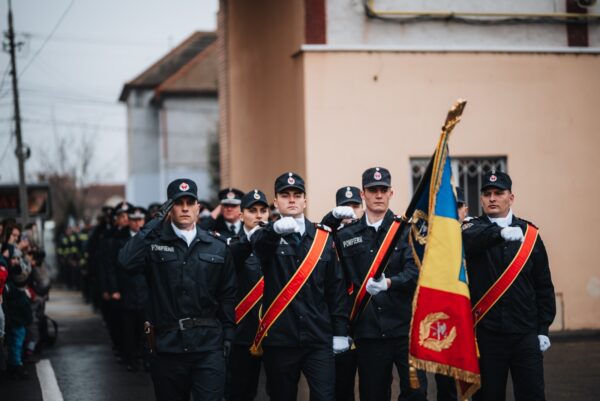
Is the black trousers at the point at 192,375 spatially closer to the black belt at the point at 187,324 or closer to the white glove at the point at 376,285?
the black belt at the point at 187,324

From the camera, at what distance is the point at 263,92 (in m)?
18.5

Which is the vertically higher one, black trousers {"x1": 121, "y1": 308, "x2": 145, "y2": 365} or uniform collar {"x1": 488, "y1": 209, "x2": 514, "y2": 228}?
uniform collar {"x1": 488, "y1": 209, "x2": 514, "y2": 228}

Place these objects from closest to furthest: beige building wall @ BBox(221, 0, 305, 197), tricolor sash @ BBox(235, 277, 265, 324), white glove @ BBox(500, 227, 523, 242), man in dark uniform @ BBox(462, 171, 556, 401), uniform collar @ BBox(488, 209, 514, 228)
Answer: white glove @ BBox(500, 227, 523, 242)
man in dark uniform @ BBox(462, 171, 556, 401)
uniform collar @ BBox(488, 209, 514, 228)
tricolor sash @ BBox(235, 277, 265, 324)
beige building wall @ BBox(221, 0, 305, 197)

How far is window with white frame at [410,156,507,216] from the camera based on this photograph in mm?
15305

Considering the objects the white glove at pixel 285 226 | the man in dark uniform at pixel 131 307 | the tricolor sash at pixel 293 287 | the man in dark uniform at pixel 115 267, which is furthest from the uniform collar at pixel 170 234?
the man in dark uniform at pixel 115 267

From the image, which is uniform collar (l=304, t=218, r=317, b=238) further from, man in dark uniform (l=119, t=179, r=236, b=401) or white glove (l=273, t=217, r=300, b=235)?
man in dark uniform (l=119, t=179, r=236, b=401)

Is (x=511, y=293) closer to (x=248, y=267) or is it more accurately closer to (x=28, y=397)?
(x=248, y=267)

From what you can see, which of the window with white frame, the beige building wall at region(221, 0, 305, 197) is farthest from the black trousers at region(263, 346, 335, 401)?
the window with white frame

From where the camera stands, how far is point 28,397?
423 inches

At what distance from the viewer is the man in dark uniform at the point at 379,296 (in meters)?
7.54

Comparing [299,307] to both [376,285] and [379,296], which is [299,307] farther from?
[379,296]

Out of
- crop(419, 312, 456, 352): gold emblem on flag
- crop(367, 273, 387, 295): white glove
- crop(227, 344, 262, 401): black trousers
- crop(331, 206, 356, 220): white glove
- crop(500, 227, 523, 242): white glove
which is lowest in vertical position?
crop(227, 344, 262, 401): black trousers

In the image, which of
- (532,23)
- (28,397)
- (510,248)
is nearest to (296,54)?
(532,23)

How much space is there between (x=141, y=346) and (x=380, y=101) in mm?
5091
